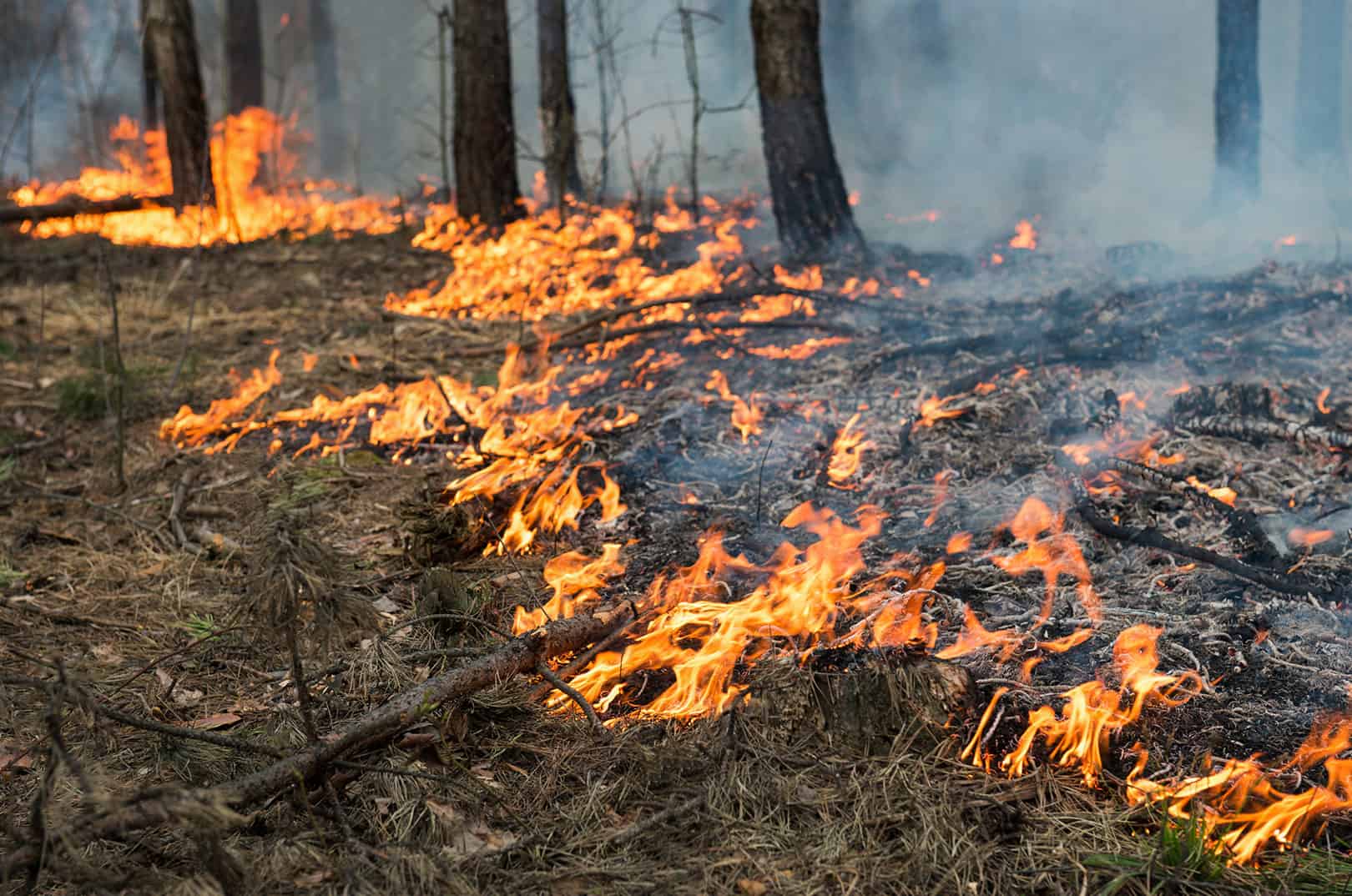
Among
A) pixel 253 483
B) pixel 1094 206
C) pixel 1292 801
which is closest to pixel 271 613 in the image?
pixel 1292 801

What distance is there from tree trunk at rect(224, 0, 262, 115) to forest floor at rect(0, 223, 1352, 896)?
10010 millimetres

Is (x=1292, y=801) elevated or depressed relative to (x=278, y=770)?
depressed

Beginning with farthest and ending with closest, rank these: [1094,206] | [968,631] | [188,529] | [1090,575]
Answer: [1094,206], [188,529], [1090,575], [968,631]

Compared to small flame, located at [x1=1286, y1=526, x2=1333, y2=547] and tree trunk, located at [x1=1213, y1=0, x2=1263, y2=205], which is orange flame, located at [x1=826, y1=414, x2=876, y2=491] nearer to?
small flame, located at [x1=1286, y1=526, x2=1333, y2=547]

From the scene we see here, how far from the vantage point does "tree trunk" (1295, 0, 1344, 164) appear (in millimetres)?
13117

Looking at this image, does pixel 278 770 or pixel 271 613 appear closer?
pixel 271 613

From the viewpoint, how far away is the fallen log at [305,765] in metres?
1.64

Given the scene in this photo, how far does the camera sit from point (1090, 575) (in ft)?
10.3

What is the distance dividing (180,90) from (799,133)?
585 cm

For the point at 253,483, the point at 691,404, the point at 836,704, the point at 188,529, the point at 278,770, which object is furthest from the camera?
the point at 691,404

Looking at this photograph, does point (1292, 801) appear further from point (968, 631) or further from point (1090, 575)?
point (1090, 575)

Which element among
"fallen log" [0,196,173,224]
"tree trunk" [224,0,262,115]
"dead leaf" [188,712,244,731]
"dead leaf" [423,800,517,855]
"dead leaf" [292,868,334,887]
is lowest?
"dead leaf" [423,800,517,855]

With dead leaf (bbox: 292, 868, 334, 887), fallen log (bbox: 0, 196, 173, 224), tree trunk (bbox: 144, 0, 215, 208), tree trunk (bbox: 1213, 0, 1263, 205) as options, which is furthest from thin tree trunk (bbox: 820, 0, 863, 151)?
dead leaf (bbox: 292, 868, 334, 887)

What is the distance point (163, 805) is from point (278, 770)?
1.79 ft
